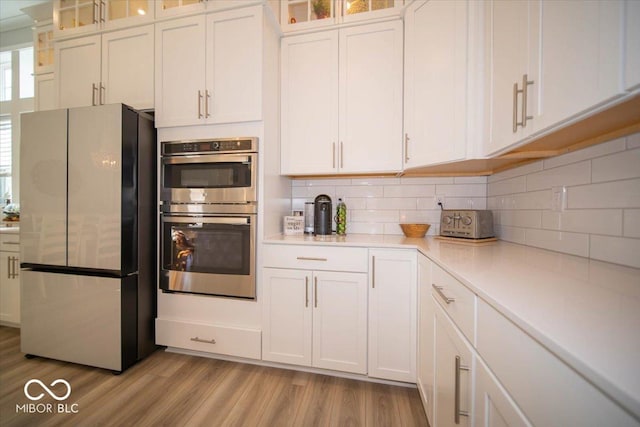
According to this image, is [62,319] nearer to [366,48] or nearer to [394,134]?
[394,134]

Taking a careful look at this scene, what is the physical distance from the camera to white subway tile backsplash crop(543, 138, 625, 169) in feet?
3.08

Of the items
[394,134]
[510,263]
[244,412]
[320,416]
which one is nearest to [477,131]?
[394,134]

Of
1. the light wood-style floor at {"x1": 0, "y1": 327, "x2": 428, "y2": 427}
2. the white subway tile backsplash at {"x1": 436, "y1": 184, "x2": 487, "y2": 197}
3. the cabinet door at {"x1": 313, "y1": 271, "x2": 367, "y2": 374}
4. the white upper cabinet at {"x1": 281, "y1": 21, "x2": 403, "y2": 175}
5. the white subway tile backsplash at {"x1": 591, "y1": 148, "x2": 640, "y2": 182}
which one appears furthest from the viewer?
the white subway tile backsplash at {"x1": 436, "y1": 184, "x2": 487, "y2": 197}

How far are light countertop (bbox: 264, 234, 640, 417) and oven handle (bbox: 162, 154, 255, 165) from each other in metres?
1.36

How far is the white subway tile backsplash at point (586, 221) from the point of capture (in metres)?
0.95

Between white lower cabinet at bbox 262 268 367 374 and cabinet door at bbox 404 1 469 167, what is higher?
cabinet door at bbox 404 1 469 167

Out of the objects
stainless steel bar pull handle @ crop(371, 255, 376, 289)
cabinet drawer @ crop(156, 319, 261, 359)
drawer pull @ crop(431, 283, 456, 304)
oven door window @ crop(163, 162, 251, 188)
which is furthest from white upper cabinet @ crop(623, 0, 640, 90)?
cabinet drawer @ crop(156, 319, 261, 359)

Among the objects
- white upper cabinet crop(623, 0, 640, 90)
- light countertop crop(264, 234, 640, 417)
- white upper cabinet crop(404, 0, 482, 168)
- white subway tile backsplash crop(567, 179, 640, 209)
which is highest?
white upper cabinet crop(404, 0, 482, 168)

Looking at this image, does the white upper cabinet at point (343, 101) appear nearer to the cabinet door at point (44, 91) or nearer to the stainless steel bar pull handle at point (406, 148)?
the stainless steel bar pull handle at point (406, 148)

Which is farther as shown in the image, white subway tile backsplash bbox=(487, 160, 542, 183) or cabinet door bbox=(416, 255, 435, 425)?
white subway tile backsplash bbox=(487, 160, 542, 183)

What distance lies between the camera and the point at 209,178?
6.05 ft

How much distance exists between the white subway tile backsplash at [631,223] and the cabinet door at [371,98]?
45.7 inches

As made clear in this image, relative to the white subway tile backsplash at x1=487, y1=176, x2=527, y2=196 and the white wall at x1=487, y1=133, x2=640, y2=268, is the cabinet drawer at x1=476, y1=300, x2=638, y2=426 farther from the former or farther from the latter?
the white subway tile backsplash at x1=487, y1=176, x2=527, y2=196

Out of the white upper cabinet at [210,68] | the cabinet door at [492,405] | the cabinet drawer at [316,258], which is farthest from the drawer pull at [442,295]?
the white upper cabinet at [210,68]
